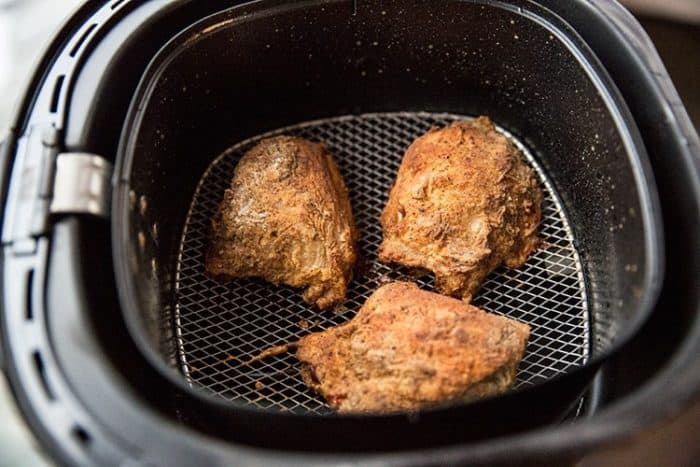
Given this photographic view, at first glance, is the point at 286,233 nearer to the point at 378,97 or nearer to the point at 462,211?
the point at 462,211

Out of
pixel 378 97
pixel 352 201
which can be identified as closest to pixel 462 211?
pixel 352 201

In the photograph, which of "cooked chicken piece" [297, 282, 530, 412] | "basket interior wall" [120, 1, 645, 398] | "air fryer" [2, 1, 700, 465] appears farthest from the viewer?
"basket interior wall" [120, 1, 645, 398]

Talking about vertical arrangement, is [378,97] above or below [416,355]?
above

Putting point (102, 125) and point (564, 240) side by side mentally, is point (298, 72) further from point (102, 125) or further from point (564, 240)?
point (564, 240)

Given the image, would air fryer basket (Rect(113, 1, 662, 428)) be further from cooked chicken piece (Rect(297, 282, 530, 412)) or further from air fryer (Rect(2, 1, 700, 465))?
cooked chicken piece (Rect(297, 282, 530, 412))

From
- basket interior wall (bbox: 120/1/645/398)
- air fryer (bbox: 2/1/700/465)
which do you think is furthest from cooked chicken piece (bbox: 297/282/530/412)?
basket interior wall (bbox: 120/1/645/398)

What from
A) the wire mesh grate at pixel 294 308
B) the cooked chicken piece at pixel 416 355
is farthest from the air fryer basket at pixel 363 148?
the cooked chicken piece at pixel 416 355

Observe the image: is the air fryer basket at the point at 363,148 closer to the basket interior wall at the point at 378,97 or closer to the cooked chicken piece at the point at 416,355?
the basket interior wall at the point at 378,97
